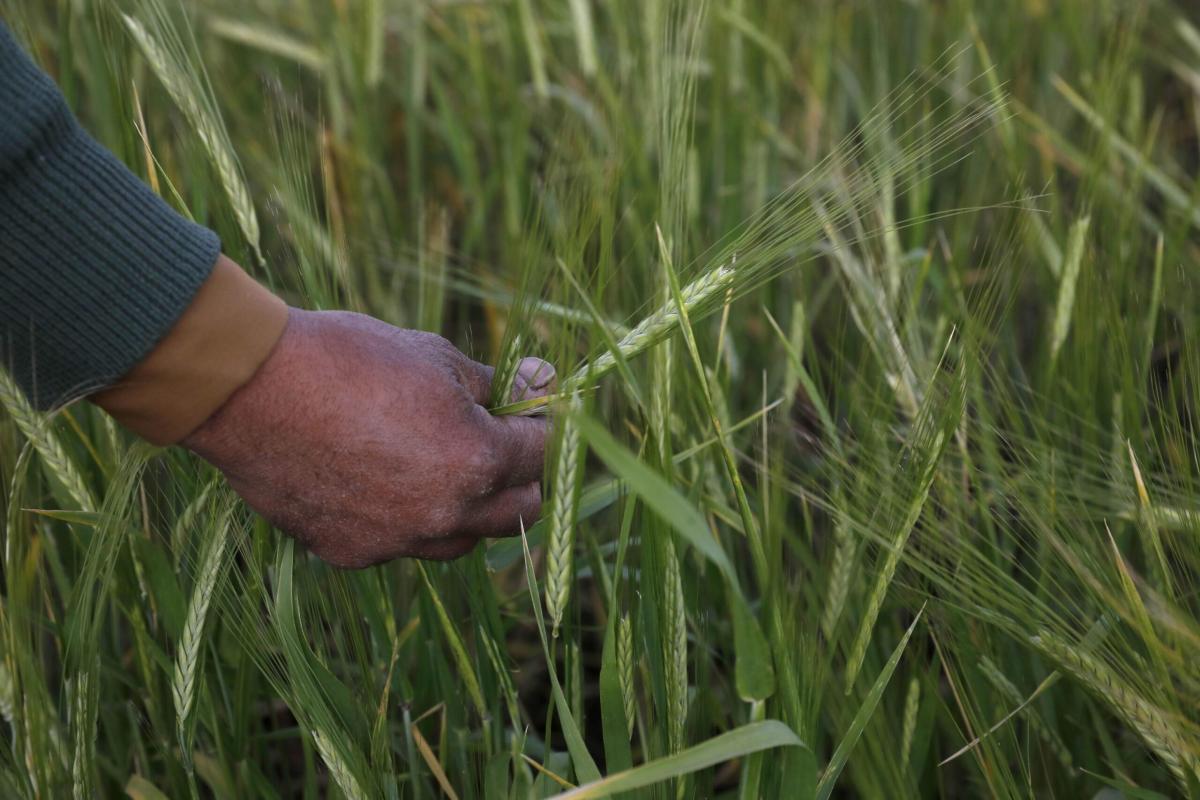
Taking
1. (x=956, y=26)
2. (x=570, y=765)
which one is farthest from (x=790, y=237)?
(x=956, y=26)

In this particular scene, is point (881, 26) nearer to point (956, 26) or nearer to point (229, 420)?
point (956, 26)

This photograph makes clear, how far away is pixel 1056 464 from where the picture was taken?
85 cm

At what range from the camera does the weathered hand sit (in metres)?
0.74

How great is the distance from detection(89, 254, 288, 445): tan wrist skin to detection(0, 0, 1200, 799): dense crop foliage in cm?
7

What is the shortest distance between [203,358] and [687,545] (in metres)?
0.37

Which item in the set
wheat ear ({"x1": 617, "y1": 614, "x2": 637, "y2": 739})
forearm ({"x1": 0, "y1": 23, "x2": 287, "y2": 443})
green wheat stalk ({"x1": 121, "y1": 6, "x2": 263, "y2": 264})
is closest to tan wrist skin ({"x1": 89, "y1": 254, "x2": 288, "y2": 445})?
forearm ({"x1": 0, "y1": 23, "x2": 287, "y2": 443})

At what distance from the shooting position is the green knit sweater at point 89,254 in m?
0.70

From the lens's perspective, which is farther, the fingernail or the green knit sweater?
the fingernail

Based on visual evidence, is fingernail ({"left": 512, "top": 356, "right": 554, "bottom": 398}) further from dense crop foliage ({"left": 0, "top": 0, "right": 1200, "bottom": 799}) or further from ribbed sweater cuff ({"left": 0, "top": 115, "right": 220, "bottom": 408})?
ribbed sweater cuff ({"left": 0, "top": 115, "right": 220, "bottom": 408})

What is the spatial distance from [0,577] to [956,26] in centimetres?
138

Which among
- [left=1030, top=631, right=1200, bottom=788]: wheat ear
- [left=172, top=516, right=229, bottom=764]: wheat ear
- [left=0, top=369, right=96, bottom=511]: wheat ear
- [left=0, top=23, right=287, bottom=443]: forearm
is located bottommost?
[left=1030, top=631, right=1200, bottom=788]: wheat ear

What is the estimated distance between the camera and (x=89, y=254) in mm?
721

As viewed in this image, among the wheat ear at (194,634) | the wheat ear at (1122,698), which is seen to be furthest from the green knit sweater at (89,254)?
the wheat ear at (1122,698)

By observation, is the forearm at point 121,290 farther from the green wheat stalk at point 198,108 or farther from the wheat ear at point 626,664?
the wheat ear at point 626,664
